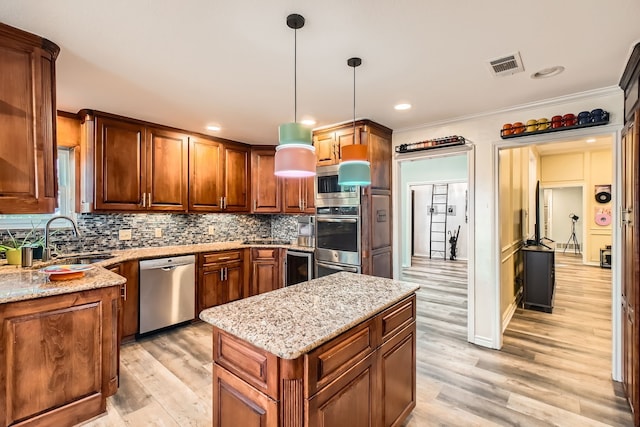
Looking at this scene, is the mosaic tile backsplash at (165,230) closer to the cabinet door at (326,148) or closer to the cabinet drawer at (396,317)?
the cabinet door at (326,148)

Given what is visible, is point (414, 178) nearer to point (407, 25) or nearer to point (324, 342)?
point (407, 25)

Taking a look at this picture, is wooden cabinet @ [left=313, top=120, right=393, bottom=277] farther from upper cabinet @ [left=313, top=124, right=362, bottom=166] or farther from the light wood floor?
the light wood floor

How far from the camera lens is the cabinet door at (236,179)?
4.33 m

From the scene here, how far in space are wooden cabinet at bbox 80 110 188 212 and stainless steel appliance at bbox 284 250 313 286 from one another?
151cm

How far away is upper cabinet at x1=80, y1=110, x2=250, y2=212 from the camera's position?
316 centimetres

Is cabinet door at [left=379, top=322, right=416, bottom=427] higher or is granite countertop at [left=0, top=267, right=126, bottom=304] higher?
granite countertop at [left=0, top=267, right=126, bottom=304]

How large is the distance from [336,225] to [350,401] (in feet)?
7.39

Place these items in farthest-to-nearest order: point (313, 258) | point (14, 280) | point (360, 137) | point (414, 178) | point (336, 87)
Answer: point (414, 178)
point (313, 258)
point (360, 137)
point (336, 87)
point (14, 280)

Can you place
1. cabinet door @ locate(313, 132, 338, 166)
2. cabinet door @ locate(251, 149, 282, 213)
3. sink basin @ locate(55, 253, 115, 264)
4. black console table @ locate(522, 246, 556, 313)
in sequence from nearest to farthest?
sink basin @ locate(55, 253, 115, 264)
cabinet door @ locate(313, 132, 338, 166)
black console table @ locate(522, 246, 556, 313)
cabinet door @ locate(251, 149, 282, 213)

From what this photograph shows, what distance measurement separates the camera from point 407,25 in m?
1.67

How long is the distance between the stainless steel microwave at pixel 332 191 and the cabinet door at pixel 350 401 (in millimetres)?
2013

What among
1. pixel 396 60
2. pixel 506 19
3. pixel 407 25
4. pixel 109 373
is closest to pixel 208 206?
pixel 109 373

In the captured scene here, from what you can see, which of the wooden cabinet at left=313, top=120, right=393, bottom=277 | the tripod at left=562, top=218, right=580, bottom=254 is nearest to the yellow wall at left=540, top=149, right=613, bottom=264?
the tripod at left=562, top=218, right=580, bottom=254

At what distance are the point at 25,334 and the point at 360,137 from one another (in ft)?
10.2
